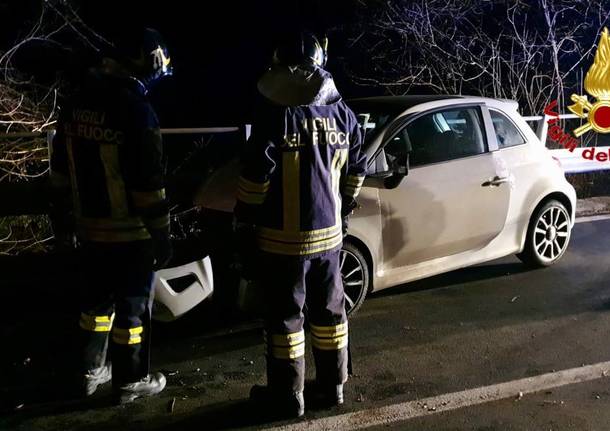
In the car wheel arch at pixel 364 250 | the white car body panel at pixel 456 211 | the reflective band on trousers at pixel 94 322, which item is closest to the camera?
the reflective band on trousers at pixel 94 322

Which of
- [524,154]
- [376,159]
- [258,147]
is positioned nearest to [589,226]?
[524,154]

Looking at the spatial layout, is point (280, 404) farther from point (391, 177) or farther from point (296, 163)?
point (391, 177)

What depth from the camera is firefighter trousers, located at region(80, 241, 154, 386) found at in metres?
3.71

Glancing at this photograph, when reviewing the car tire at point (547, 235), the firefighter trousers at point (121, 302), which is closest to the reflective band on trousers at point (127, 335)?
the firefighter trousers at point (121, 302)

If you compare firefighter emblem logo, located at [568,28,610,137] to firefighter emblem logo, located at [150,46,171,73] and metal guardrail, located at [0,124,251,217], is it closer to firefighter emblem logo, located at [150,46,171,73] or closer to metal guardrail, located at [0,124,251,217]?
metal guardrail, located at [0,124,251,217]

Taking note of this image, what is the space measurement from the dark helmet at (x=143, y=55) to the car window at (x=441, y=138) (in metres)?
2.02

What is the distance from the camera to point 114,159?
3.56 meters

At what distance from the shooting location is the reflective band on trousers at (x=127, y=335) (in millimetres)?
3732

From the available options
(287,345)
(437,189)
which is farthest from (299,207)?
(437,189)

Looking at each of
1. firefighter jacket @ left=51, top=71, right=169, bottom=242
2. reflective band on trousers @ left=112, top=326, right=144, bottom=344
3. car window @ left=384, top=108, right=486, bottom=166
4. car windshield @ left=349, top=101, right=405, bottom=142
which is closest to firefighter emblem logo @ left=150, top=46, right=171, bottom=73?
firefighter jacket @ left=51, top=71, right=169, bottom=242

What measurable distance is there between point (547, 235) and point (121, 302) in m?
4.08

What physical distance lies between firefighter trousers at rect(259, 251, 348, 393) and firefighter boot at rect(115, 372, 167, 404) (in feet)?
2.46

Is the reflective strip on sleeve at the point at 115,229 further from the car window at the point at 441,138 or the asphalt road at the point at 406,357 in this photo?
the car window at the point at 441,138

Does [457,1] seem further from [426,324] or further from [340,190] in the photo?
[340,190]
